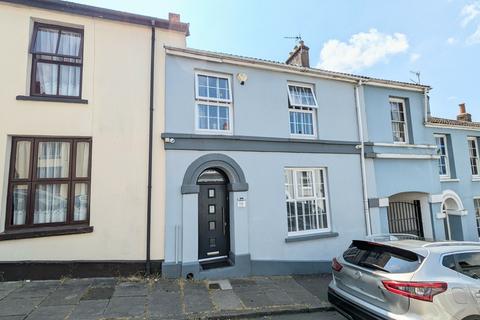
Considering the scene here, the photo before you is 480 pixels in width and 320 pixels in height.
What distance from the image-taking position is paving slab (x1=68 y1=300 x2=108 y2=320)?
4578 millimetres

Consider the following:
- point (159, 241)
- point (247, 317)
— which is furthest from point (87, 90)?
point (247, 317)

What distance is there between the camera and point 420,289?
345cm

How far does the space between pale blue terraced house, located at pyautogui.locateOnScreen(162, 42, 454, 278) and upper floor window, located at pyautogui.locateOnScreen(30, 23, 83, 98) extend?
229cm

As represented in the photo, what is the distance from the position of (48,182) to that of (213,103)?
4492 mm

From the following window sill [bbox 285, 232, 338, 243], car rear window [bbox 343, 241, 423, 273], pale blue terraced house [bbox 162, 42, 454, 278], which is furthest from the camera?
window sill [bbox 285, 232, 338, 243]

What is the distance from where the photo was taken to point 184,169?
22.8 ft

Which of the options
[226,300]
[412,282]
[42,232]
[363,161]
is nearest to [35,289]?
[42,232]

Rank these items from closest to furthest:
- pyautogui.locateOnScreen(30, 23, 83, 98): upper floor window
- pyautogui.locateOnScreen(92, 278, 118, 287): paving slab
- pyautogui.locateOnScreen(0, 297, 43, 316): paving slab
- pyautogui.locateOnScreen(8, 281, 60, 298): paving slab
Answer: pyautogui.locateOnScreen(0, 297, 43, 316): paving slab → pyautogui.locateOnScreen(8, 281, 60, 298): paving slab → pyautogui.locateOnScreen(92, 278, 118, 287): paving slab → pyautogui.locateOnScreen(30, 23, 83, 98): upper floor window

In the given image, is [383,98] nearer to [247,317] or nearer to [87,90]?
[247,317]

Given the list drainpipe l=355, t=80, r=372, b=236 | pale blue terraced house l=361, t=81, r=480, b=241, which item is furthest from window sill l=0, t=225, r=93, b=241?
pale blue terraced house l=361, t=81, r=480, b=241

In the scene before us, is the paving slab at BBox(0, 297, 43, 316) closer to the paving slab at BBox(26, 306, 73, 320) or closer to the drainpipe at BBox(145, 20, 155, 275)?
the paving slab at BBox(26, 306, 73, 320)

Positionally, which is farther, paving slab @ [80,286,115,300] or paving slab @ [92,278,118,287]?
paving slab @ [92,278,118,287]

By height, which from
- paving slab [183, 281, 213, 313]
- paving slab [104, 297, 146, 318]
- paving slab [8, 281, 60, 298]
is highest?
paving slab [8, 281, 60, 298]

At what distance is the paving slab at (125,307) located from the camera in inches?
186
